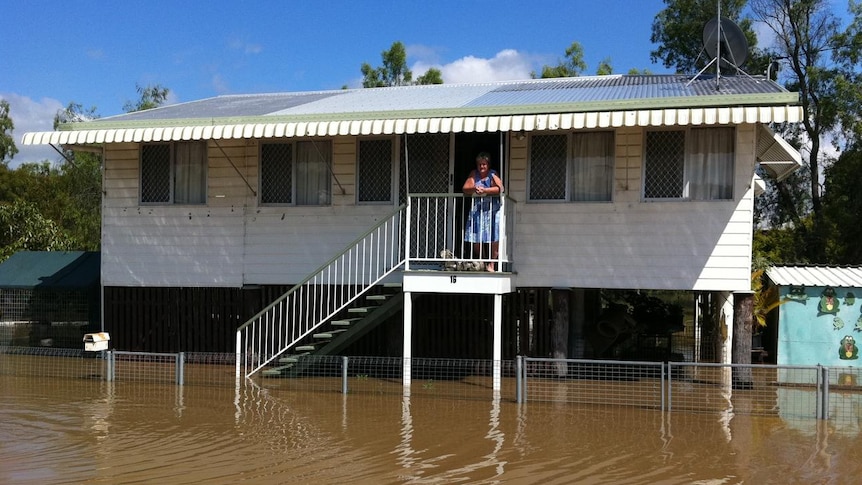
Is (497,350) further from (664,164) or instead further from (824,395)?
(824,395)

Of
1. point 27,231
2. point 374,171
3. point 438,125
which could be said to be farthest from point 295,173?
point 27,231

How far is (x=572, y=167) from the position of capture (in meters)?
13.4

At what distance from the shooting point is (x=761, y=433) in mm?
→ 9523

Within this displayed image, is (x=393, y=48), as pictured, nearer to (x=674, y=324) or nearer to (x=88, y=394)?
(x=674, y=324)

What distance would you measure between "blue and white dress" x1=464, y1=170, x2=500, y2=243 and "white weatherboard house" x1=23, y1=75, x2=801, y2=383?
0.12 meters

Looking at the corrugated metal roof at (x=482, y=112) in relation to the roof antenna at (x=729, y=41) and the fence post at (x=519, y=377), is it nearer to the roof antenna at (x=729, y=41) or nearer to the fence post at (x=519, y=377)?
the roof antenna at (x=729, y=41)

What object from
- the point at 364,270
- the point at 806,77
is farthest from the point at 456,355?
the point at 806,77

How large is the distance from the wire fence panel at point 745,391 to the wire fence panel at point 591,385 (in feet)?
1.29

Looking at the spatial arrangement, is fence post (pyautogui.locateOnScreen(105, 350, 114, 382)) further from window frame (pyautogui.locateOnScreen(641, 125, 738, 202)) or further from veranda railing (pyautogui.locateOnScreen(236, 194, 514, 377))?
window frame (pyautogui.locateOnScreen(641, 125, 738, 202))

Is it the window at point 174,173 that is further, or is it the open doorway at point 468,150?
the window at point 174,173

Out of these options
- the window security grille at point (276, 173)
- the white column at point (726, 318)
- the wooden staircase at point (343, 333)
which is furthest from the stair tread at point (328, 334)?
the white column at point (726, 318)

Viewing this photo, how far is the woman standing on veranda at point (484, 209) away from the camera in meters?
12.4

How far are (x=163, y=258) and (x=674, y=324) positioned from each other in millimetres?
9884

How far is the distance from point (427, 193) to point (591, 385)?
3899 mm
